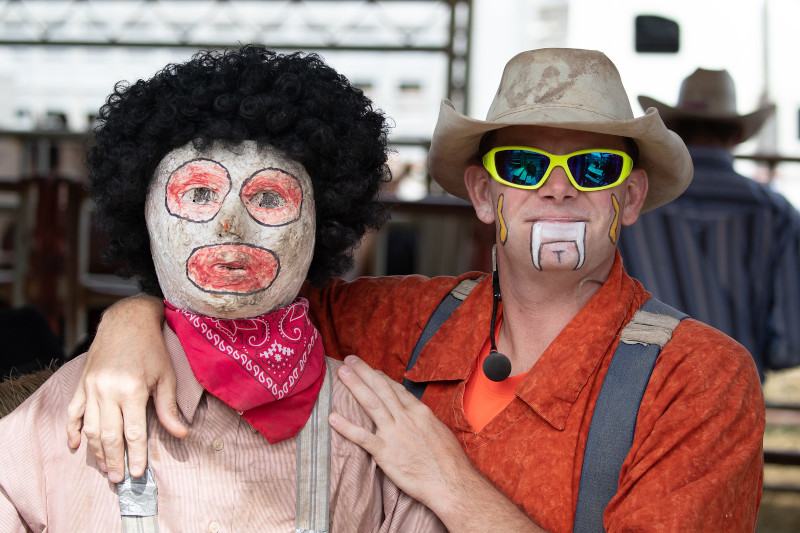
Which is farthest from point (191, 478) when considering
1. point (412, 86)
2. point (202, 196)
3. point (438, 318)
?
point (412, 86)

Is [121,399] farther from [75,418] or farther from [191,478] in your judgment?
[191,478]

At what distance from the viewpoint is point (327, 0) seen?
736 cm

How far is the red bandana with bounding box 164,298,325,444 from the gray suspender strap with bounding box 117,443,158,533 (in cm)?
23

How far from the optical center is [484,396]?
2.08 meters

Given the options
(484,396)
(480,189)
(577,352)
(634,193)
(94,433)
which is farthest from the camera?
(480,189)

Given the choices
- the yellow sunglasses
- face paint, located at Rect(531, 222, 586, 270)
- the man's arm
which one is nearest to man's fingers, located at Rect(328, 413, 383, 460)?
the man's arm

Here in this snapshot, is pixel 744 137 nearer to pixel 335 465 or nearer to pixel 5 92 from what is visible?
pixel 335 465

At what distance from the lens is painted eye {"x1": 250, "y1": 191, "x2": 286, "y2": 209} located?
1803mm

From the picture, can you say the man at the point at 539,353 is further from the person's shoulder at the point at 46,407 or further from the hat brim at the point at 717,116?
the hat brim at the point at 717,116

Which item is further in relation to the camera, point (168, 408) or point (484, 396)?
point (484, 396)

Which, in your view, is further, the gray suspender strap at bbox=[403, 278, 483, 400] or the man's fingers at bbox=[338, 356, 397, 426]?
the gray suspender strap at bbox=[403, 278, 483, 400]

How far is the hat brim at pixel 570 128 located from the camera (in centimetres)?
196

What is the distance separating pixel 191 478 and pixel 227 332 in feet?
1.03

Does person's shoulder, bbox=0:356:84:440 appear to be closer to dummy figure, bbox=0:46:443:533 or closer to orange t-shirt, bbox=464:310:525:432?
dummy figure, bbox=0:46:443:533
